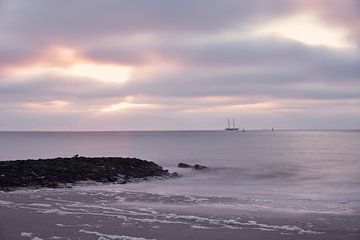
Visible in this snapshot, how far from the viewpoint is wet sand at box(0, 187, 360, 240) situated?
1365 centimetres

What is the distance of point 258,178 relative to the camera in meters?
37.5

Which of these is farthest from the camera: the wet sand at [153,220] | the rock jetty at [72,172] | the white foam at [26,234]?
the rock jetty at [72,172]

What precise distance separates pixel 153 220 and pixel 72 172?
16.2 metres

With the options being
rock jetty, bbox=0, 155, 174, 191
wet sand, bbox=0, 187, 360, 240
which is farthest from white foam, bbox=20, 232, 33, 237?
rock jetty, bbox=0, 155, 174, 191

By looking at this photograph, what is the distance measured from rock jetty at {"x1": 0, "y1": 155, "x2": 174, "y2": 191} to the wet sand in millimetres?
5052

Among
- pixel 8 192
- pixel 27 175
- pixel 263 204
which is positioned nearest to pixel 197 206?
pixel 263 204

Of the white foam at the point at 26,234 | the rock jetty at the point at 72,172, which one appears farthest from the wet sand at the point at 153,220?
the rock jetty at the point at 72,172

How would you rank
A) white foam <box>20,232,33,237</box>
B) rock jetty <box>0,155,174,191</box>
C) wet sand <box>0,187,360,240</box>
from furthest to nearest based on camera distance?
rock jetty <box>0,155,174,191</box>
wet sand <box>0,187,360,240</box>
white foam <box>20,232,33,237</box>

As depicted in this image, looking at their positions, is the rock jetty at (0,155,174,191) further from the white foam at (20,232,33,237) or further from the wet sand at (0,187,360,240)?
the white foam at (20,232,33,237)

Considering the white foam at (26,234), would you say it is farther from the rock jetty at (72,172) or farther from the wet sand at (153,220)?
the rock jetty at (72,172)

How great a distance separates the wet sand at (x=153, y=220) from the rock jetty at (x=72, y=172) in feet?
16.6

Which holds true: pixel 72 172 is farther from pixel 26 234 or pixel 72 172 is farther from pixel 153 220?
pixel 26 234

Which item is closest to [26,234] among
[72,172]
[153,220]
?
[153,220]

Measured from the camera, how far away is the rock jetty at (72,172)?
26781mm
